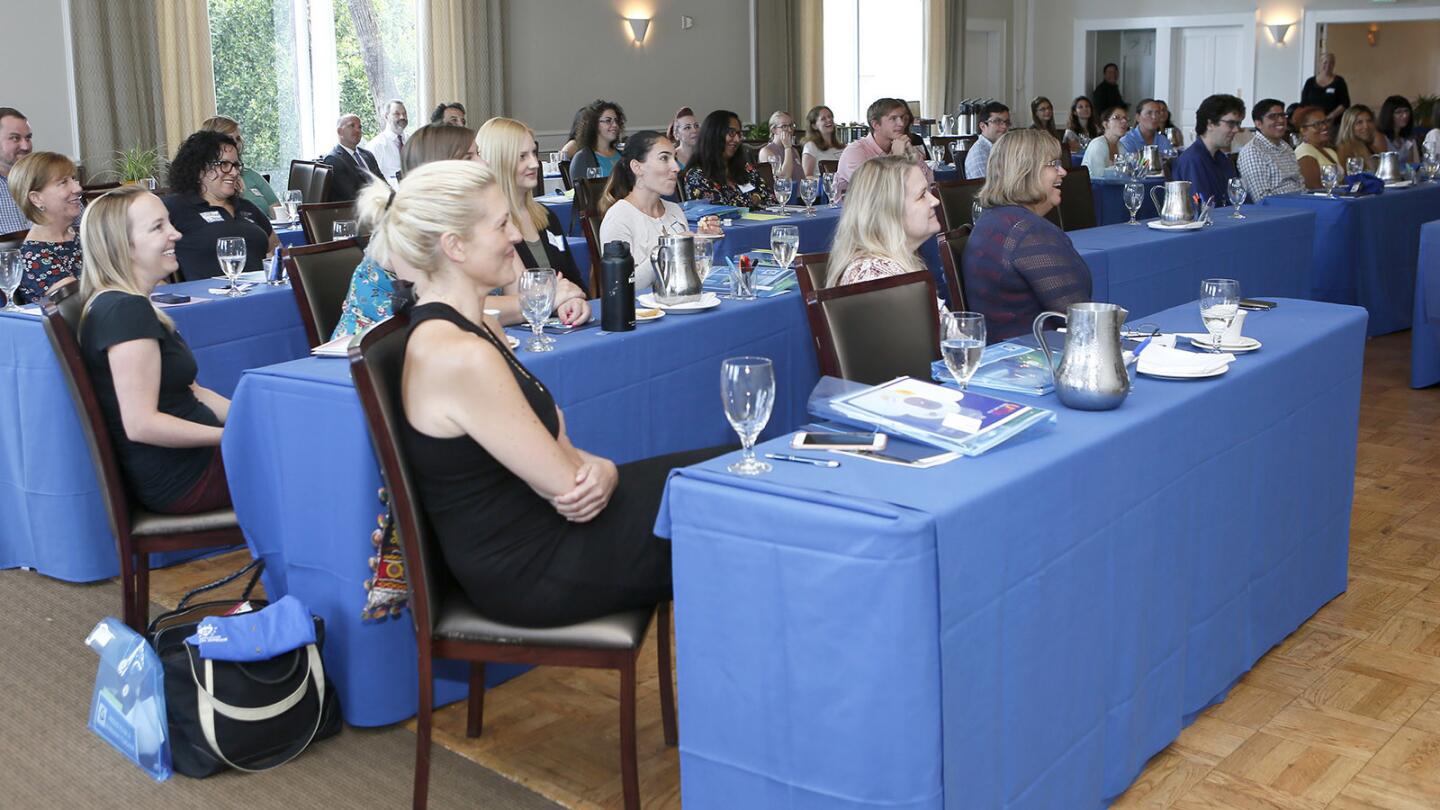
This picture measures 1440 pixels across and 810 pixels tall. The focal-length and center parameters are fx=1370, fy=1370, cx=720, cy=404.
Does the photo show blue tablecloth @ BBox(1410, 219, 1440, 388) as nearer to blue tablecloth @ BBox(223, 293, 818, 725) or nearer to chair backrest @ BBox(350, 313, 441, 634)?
blue tablecloth @ BBox(223, 293, 818, 725)

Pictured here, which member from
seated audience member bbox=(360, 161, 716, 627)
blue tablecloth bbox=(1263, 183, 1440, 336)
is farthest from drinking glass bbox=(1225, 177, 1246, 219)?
seated audience member bbox=(360, 161, 716, 627)

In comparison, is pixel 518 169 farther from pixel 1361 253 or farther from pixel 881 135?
pixel 1361 253

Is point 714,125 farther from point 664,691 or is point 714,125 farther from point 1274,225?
point 664,691

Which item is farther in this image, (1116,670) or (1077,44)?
(1077,44)

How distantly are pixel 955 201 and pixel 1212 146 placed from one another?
6.38 ft

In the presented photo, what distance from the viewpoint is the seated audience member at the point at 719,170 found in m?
6.91

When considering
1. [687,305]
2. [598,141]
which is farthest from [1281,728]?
[598,141]

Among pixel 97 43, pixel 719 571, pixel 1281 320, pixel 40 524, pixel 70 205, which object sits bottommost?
pixel 40 524

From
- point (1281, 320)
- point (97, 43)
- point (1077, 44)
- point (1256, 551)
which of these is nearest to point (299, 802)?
point (1256, 551)

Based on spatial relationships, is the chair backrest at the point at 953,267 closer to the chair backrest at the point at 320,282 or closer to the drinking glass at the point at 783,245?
the drinking glass at the point at 783,245

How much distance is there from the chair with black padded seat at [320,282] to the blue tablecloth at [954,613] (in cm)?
181

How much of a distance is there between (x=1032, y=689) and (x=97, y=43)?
8.58 metres

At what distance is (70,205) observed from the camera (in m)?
4.46

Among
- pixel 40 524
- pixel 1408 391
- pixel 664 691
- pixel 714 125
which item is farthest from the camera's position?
pixel 714 125
